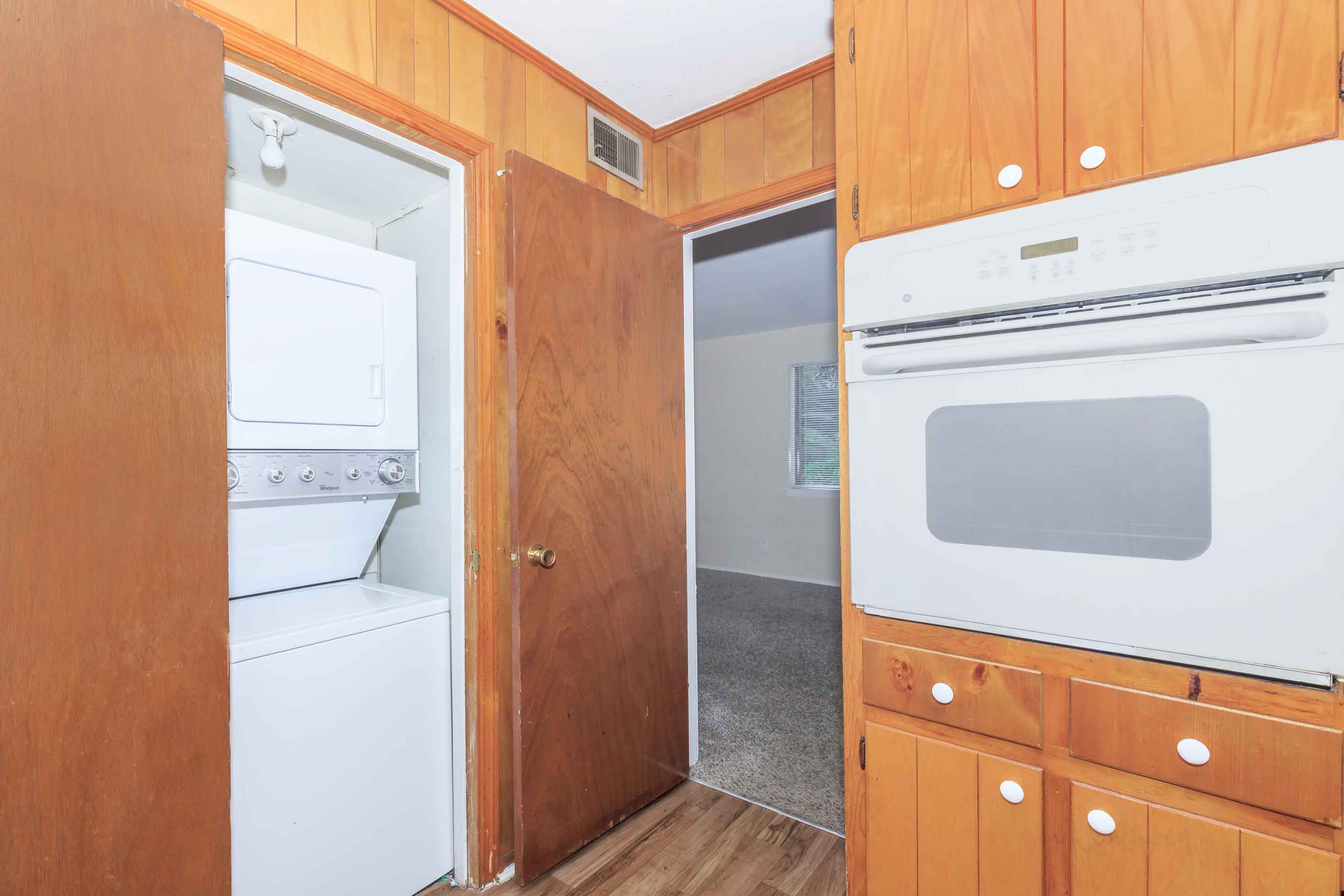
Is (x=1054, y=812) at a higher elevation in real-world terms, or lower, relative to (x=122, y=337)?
lower

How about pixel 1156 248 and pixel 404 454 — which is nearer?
pixel 1156 248

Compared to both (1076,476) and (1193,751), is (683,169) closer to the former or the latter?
(1076,476)

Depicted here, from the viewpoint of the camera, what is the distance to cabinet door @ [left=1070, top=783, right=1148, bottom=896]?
40.9 inches

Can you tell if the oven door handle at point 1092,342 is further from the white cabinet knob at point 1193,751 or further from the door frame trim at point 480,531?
the door frame trim at point 480,531

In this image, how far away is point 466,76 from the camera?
1715 millimetres

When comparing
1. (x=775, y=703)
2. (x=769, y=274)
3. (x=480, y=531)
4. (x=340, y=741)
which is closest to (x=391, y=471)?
(x=480, y=531)

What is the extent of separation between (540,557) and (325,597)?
617mm

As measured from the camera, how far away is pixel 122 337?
105 centimetres

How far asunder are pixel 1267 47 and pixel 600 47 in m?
1.56

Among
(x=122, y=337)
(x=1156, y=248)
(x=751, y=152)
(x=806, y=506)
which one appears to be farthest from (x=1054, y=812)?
(x=806, y=506)

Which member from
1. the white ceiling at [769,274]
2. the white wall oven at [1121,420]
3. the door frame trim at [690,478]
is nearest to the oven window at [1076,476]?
the white wall oven at [1121,420]

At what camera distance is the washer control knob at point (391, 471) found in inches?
68.1

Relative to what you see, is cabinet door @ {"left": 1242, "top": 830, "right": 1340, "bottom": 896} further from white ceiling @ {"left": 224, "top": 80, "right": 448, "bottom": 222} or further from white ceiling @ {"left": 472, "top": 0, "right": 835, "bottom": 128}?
white ceiling @ {"left": 224, "top": 80, "right": 448, "bottom": 222}

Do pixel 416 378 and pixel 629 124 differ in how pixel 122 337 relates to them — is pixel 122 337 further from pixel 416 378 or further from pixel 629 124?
pixel 629 124
